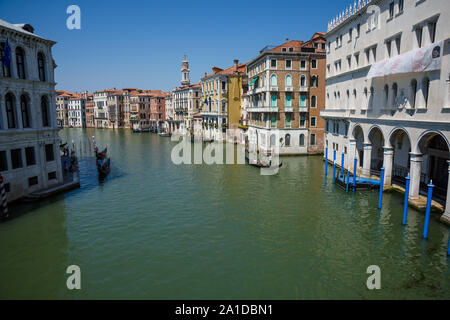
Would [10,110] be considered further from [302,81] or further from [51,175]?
[302,81]

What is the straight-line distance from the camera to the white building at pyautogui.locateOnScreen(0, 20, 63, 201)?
17.0 m

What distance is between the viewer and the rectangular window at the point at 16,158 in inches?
688

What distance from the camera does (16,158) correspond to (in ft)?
58.1

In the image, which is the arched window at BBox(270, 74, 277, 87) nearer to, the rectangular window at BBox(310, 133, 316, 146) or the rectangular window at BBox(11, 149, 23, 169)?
the rectangular window at BBox(310, 133, 316, 146)

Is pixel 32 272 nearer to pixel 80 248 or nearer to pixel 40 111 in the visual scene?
pixel 80 248

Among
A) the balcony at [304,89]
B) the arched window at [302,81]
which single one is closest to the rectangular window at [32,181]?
the balcony at [304,89]

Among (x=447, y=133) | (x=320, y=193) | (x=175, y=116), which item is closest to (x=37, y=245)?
(x=320, y=193)

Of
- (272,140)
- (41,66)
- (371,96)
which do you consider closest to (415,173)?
(371,96)

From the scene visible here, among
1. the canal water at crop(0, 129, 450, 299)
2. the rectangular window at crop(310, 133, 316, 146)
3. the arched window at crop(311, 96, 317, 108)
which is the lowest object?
the canal water at crop(0, 129, 450, 299)

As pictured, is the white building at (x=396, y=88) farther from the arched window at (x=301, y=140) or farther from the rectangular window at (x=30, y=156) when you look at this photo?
the rectangular window at (x=30, y=156)

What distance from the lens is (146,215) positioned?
17109 millimetres

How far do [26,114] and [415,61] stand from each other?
73.7ft

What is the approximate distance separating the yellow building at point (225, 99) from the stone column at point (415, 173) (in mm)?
36415

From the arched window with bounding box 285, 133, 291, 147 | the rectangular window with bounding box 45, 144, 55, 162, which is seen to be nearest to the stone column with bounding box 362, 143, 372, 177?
the arched window with bounding box 285, 133, 291, 147
